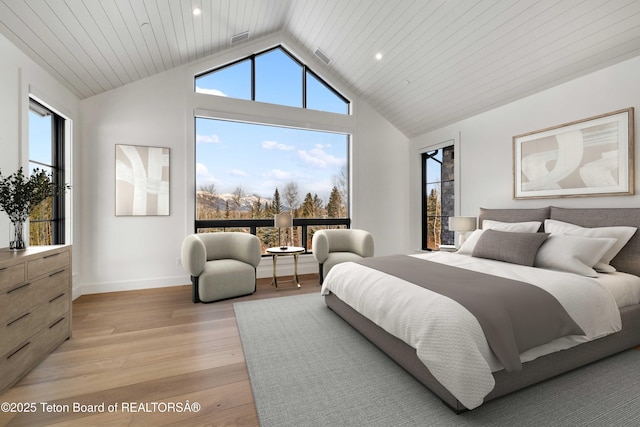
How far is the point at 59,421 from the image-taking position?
148 centimetres

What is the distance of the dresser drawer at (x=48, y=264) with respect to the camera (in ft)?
6.41

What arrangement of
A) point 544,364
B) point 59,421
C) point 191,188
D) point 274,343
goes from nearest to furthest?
point 59,421, point 544,364, point 274,343, point 191,188

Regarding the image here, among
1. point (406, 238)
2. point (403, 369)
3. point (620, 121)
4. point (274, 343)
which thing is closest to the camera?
point (403, 369)

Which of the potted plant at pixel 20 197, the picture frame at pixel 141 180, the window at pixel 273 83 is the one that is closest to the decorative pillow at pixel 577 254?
the window at pixel 273 83

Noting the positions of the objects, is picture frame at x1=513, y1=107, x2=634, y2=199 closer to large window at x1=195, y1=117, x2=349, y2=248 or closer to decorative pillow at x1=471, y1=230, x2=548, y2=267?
decorative pillow at x1=471, y1=230, x2=548, y2=267

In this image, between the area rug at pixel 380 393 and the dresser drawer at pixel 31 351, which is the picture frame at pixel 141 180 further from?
the area rug at pixel 380 393

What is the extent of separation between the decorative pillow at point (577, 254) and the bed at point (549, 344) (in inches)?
5.5

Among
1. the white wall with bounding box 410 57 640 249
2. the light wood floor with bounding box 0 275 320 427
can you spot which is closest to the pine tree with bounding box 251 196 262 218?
the light wood floor with bounding box 0 275 320 427

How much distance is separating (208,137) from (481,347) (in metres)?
4.35

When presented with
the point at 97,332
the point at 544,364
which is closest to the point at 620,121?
the point at 544,364

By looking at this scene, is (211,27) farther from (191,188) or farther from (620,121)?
(620,121)

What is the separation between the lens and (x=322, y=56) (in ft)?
15.4

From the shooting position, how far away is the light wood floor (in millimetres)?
1514

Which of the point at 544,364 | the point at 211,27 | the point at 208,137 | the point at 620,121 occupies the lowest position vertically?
the point at 544,364
